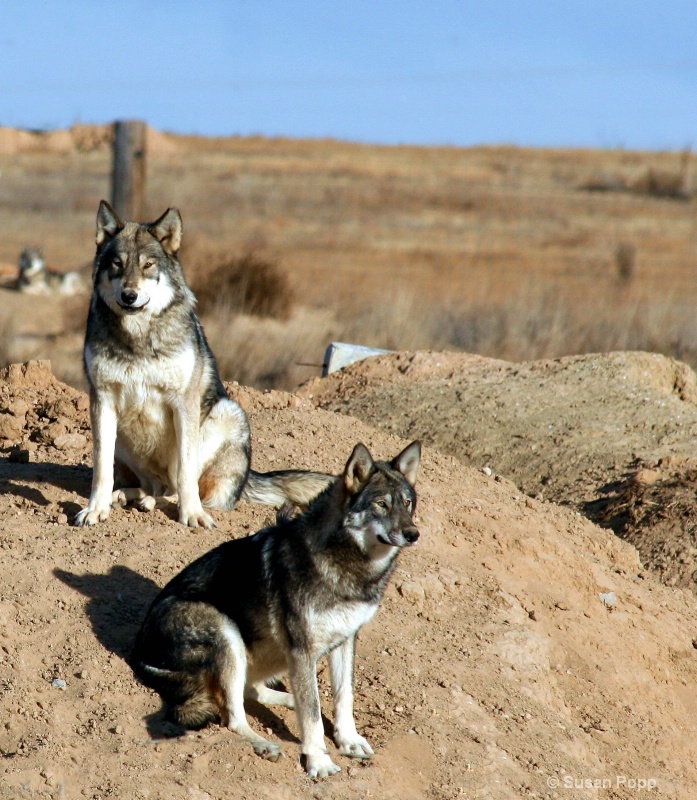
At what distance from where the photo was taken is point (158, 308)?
6914 millimetres

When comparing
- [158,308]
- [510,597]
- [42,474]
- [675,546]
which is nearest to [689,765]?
[510,597]

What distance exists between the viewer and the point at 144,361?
688 cm

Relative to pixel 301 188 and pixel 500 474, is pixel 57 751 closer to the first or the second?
pixel 500 474

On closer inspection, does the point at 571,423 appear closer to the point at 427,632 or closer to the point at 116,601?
the point at 427,632

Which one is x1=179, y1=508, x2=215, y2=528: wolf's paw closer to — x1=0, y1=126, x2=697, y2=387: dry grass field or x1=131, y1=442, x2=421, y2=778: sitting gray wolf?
x1=131, y1=442, x2=421, y2=778: sitting gray wolf

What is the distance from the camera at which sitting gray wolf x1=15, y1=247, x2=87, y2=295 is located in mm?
20203

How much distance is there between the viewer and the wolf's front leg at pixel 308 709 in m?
5.12

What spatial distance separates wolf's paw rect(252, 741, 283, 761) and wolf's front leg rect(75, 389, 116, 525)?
2.24 m

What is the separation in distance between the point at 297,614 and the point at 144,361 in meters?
2.30

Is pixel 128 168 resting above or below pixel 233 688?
above

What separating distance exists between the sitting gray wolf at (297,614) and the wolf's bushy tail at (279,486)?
1.90m

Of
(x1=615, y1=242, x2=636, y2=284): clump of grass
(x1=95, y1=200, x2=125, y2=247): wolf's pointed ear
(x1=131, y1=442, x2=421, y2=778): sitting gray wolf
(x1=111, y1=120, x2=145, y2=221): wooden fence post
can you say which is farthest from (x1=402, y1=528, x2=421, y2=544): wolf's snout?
(x1=615, y1=242, x2=636, y2=284): clump of grass

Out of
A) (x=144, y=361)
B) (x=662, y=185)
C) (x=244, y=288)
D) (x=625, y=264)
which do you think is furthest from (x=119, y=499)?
(x=662, y=185)

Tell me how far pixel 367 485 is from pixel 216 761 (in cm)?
144
